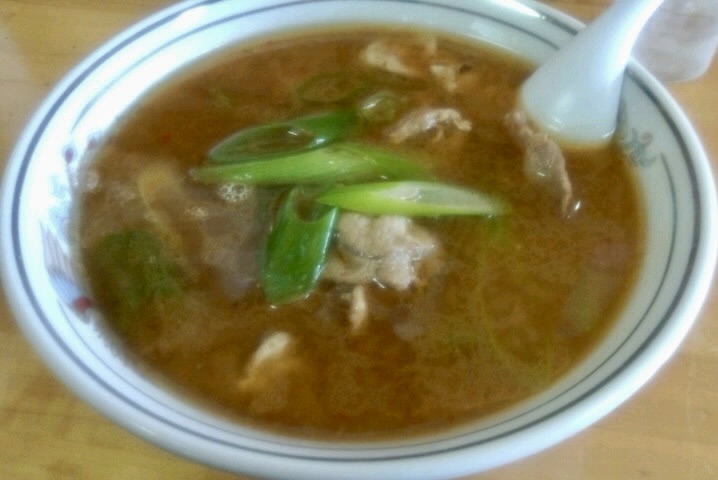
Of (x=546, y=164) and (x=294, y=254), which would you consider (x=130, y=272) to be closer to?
(x=294, y=254)

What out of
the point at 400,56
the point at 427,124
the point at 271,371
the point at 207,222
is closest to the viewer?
the point at 271,371

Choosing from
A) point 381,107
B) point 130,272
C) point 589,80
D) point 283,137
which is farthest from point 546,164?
point 130,272

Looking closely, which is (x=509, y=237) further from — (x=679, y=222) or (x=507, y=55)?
(x=507, y=55)

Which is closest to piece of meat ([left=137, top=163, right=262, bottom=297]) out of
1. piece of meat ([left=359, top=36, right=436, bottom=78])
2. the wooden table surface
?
the wooden table surface

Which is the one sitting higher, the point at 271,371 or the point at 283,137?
the point at 283,137

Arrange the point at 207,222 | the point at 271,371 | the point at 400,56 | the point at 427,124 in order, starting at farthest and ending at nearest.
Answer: the point at 400,56, the point at 427,124, the point at 207,222, the point at 271,371

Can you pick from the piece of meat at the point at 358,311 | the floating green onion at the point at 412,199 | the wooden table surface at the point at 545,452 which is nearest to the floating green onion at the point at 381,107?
the floating green onion at the point at 412,199
